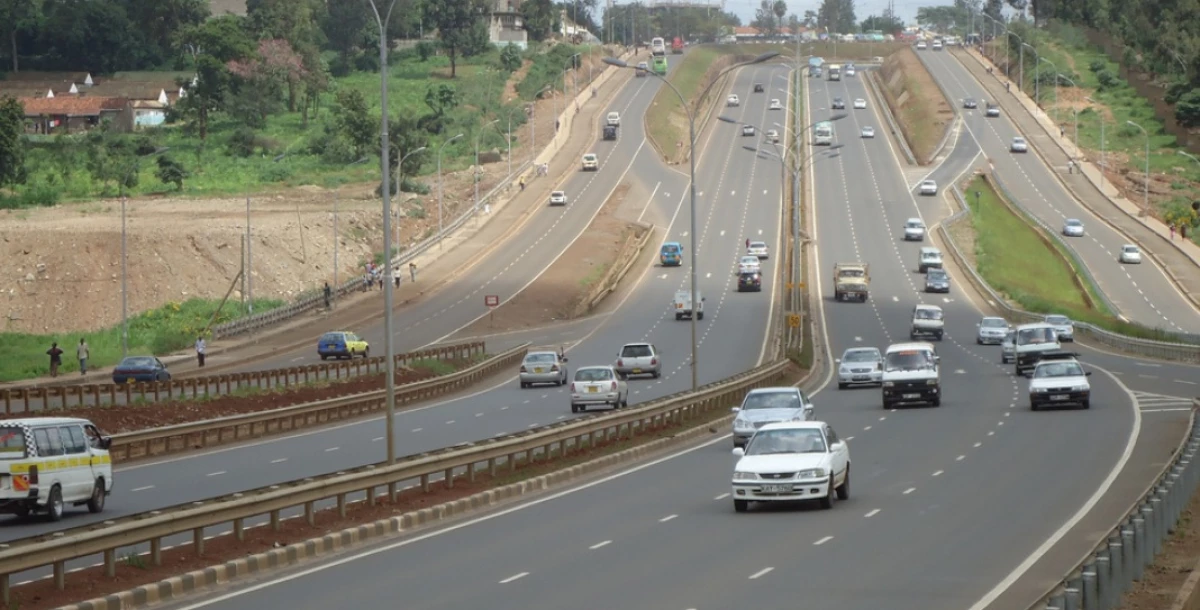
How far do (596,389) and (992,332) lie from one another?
29.5 m

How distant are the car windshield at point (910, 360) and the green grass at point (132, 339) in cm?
3290

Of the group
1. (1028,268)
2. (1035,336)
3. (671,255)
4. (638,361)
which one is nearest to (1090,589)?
(1035,336)

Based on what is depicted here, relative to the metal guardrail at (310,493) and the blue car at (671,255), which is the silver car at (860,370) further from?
the blue car at (671,255)

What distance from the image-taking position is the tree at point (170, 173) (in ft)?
419

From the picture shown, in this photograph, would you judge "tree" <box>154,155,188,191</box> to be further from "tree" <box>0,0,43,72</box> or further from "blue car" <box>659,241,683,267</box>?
"tree" <box>0,0,43,72</box>

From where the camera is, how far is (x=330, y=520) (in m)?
25.8

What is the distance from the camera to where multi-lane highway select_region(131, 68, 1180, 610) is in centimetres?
1962

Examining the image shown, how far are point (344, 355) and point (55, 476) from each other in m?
44.5

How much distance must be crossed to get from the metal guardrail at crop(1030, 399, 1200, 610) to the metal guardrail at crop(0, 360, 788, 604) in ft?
33.7

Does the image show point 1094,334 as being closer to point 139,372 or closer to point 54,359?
point 139,372

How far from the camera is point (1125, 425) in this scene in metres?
40.9

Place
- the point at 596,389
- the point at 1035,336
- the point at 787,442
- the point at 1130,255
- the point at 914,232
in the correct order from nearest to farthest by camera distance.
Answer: the point at 787,442 → the point at 596,389 → the point at 1035,336 → the point at 1130,255 → the point at 914,232

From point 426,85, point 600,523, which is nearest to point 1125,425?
point 600,523

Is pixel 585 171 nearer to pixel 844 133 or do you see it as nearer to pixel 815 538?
pixel 844 133
